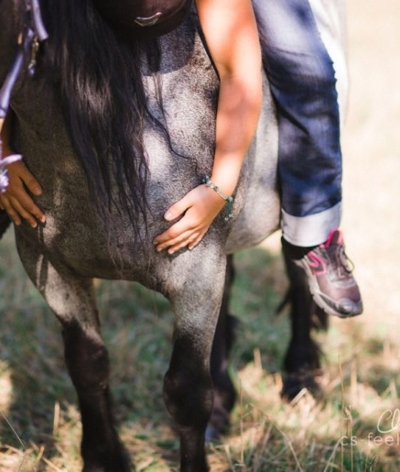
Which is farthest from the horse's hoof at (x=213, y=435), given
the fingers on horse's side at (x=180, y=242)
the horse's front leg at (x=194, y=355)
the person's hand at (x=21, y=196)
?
the person's hand at (x=21, y=196)

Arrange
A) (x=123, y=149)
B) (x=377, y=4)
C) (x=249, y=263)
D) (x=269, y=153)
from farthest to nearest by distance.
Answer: (x=377, y=4)
(x=249, y=263)
(x=269, y=153)
(x=123, y=149)

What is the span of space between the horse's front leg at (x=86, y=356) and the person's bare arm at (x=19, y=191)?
230 mm

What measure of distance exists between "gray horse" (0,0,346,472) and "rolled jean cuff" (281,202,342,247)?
25 cm

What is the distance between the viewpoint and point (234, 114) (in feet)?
6.48

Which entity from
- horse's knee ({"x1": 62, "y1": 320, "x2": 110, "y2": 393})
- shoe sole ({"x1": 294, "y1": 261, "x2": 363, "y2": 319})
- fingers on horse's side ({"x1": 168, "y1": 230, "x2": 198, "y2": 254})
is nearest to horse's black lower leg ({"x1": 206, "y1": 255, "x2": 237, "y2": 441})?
shoe sole ({"x1": 294, "y1": 261, "x2": 363, "y2": 319})

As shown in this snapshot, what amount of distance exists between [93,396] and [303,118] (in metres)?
1.05

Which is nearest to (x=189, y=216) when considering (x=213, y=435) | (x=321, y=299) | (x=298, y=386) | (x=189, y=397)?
(x=189, y=397)

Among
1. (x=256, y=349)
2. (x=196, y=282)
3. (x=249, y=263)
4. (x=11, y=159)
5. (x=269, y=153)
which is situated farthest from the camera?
(x=249, y=263)

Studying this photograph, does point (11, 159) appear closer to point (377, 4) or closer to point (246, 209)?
point (246, 209)

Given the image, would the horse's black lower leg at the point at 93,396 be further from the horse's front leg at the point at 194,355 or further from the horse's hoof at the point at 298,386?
the horse's hoof at the point at 298,386

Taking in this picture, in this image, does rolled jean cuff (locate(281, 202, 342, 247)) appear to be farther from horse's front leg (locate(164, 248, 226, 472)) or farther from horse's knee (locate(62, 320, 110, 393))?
horse's knee (locate(62, 320, 110, 393))

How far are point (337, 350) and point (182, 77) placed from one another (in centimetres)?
203

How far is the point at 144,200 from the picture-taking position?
1.93 metres

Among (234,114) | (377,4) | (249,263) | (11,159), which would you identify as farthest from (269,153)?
(377,4)
